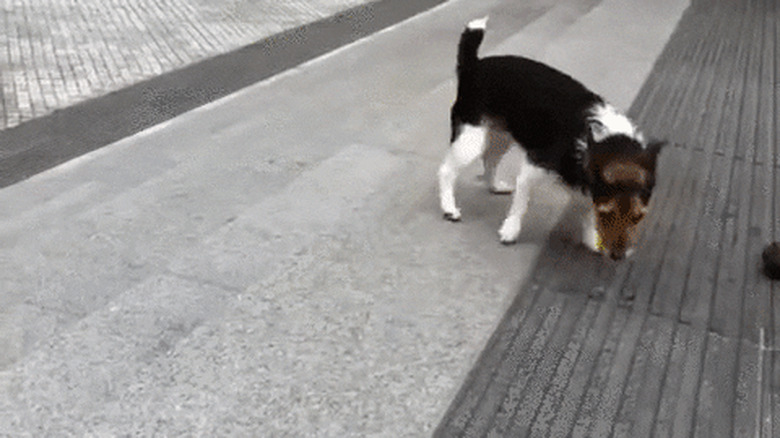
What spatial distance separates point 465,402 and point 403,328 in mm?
531

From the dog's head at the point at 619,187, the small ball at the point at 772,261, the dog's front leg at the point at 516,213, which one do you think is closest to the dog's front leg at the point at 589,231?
→ the dog's front leg at the point at 516,213

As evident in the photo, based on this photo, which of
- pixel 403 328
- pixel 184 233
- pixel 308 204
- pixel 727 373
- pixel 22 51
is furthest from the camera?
pixel 22 51

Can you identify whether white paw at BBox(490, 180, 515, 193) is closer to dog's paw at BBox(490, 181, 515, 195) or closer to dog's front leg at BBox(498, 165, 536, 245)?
dog's paw at BBox(490, 181, 515, 195)

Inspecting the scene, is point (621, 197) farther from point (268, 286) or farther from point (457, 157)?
point (268, 286)

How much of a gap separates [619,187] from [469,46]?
1336mm

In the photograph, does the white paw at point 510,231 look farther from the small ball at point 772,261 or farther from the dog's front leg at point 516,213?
the small ball at point 772,261

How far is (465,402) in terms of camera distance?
281 cm

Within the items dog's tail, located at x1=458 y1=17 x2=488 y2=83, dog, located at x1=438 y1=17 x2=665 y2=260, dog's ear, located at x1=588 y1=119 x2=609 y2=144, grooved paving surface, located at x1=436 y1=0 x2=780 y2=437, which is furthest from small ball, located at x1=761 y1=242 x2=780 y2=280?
dog's tail, located at x1=458 y1=17 x2=488 y2=83

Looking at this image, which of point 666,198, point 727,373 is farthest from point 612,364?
point 666,198

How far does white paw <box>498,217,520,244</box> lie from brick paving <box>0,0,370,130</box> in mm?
3787

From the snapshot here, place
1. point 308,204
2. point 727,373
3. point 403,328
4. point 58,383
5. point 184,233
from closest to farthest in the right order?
point 58,383
point 727,373
point 403,328
point 184,233
point 308,204

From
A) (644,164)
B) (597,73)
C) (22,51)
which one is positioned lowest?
(597,73)

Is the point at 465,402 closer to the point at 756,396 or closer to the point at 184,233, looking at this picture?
the point at 756,396

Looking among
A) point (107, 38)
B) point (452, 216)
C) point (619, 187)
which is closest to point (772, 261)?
point (619, 187)
